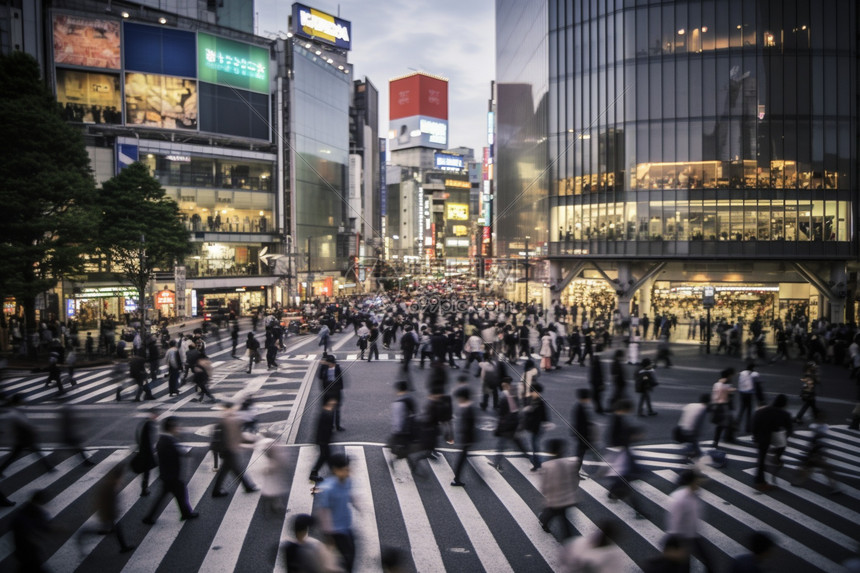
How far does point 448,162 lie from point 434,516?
177472mm

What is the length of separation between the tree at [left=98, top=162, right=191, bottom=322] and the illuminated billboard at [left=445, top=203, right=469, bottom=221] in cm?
14341

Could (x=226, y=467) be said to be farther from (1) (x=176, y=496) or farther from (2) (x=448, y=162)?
(2) (x=448, y=162)

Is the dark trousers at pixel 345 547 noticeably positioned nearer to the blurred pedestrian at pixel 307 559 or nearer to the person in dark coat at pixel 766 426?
the blurred pedestrian at pixel 307 559

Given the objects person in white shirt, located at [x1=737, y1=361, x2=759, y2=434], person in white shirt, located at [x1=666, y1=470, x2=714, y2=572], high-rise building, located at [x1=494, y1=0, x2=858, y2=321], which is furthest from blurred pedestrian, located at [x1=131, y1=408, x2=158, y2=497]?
high-rise building, located at [x1=494, y1=0, x2=858, y2=321]

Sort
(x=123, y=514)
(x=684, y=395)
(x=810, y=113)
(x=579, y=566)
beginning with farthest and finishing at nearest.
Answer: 1. (x=810, y=113)
2. (x=684, y=395)
3. (x=123, y=514)
4. (x=579, y=566)

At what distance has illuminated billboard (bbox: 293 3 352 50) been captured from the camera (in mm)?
82750

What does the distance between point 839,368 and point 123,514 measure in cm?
2608

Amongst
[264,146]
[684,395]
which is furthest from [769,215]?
[264,146]

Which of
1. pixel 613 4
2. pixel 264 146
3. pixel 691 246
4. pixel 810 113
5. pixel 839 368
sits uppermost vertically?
pixel 613 4

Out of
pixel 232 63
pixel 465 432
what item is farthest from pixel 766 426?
pixel 232 63

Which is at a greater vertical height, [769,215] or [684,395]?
[769,215]

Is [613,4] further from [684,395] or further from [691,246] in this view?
[684,395]

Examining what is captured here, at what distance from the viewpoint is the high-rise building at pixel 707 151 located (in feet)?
125

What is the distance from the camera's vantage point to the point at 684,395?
18.1 meters
